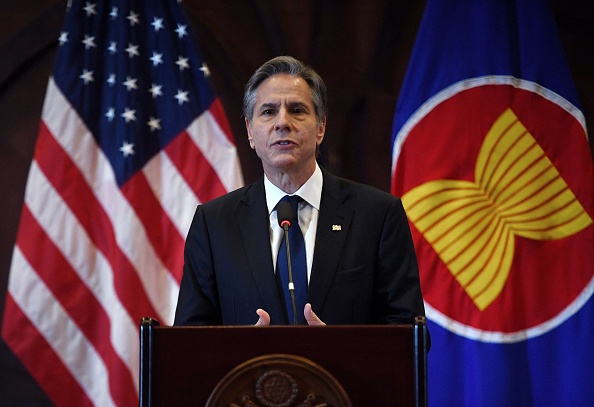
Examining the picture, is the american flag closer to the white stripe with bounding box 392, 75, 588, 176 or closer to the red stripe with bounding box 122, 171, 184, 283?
the red stripe with bounding box 122, 171, 184, 283

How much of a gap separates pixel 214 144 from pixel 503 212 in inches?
53.8

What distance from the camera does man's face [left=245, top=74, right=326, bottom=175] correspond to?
2.29 metres

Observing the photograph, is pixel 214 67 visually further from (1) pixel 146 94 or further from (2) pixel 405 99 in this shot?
(2) pixel 405 99

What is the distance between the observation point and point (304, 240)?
2230 millimetres

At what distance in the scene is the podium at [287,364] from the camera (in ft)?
5.23

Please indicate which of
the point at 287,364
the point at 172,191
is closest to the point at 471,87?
the point at 172,191

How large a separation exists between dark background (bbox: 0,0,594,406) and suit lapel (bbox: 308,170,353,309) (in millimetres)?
1376

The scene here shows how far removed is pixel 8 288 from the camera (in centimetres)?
366

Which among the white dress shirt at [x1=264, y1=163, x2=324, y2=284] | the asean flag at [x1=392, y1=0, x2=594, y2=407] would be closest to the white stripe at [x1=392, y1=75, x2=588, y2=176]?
the asean flag at [x1=392, y1=0, x2=594, y2=407]

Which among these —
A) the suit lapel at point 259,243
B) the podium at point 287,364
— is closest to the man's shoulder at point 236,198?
the suit lapel at point 259,243

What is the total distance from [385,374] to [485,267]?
199 cm

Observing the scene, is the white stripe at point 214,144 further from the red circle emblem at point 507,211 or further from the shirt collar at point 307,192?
the shirt collar at point 307,192

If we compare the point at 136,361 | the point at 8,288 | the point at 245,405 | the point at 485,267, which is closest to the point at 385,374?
the point at 245,405

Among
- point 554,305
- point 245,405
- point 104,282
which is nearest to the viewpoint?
point 245,405
